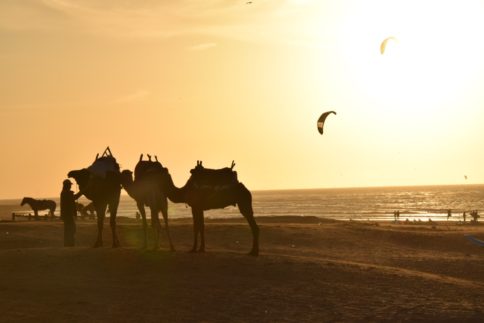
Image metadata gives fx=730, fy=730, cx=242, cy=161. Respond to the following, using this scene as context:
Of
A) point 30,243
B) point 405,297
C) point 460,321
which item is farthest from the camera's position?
point 30,243

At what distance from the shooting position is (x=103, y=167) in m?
21.5

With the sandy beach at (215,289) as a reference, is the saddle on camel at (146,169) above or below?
above

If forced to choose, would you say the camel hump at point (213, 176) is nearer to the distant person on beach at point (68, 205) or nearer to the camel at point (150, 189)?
the camel at point (150, 189)

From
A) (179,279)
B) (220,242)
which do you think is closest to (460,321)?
(179,279)

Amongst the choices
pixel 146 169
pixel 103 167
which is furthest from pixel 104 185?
pixel 146 169

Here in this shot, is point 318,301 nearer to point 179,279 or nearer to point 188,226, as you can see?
point 179,279

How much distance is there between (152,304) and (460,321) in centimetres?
671

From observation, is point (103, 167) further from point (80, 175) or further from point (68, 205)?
point (68, 205)

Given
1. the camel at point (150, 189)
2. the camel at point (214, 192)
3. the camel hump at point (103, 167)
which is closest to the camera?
the camel at point (214, 192)

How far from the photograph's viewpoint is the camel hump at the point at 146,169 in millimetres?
21266

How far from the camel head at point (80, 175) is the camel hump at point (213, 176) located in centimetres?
340

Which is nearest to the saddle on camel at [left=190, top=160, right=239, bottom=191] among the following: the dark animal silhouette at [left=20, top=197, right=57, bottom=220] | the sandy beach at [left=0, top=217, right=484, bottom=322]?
the sandy beach at [left=0, top=217, right=484, bottom=322]

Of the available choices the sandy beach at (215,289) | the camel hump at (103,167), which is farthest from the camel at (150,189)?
the sandy beach at (215,289)

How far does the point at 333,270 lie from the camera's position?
2023 centimetres
